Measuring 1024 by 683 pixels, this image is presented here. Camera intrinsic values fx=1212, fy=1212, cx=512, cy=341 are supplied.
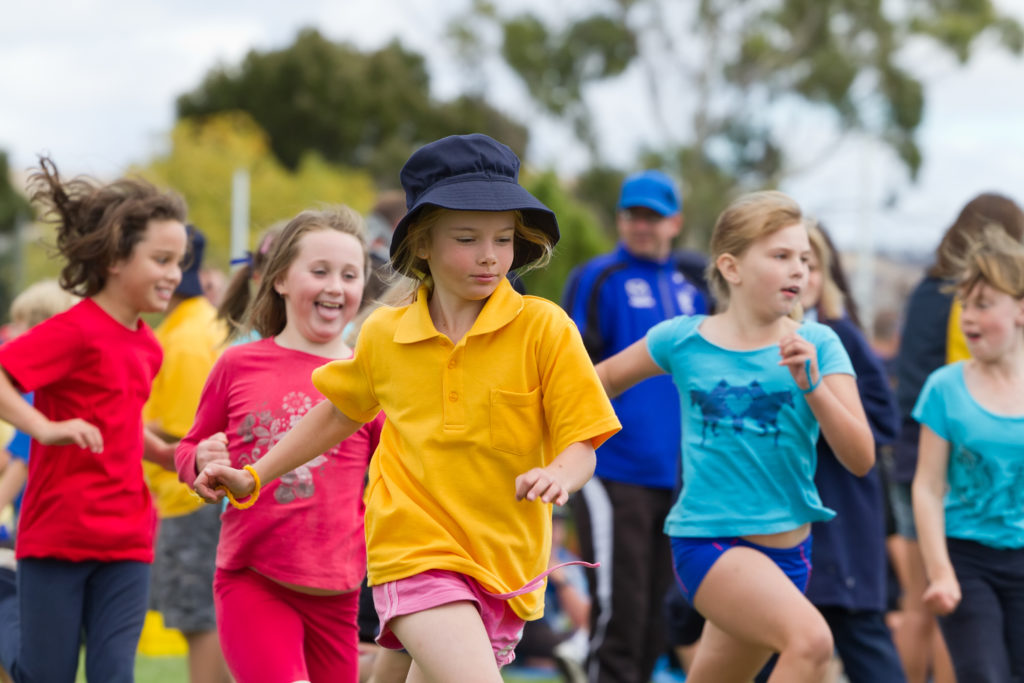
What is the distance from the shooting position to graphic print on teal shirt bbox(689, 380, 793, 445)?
13.1 ft

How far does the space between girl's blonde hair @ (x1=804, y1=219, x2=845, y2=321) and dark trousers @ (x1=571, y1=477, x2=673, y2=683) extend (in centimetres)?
158

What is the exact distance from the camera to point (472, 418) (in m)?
3.10

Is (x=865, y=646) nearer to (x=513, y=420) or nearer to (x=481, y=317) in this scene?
(x=513, y=420)

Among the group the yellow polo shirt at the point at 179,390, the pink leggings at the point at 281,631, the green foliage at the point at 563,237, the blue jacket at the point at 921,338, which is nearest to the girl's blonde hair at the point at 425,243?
the pink leggings at the point at 281,631

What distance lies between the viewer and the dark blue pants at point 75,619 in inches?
163

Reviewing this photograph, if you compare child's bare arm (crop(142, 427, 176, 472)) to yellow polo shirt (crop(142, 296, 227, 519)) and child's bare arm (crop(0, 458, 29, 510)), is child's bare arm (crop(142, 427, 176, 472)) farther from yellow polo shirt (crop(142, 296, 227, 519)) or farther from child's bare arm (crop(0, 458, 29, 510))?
yellow polo shirt (crop(142, 296, 227, 519))

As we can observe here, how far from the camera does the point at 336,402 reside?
3381mm

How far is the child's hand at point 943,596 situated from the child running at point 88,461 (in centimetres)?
276

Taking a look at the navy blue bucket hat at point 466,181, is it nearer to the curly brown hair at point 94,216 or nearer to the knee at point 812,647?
the knee at point 812,647

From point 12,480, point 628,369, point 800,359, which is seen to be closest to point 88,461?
point 12,480

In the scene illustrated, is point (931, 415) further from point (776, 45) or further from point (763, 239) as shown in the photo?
point (776, 45)

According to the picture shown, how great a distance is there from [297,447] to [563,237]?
9.46 metres

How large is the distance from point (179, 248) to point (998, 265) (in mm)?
3082

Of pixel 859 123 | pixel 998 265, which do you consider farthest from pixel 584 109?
pixel 998 265
